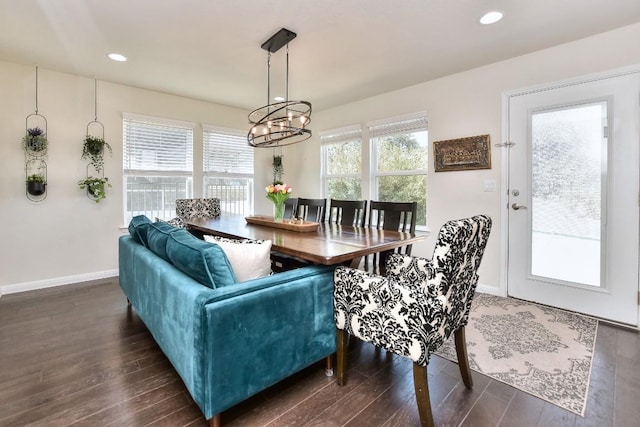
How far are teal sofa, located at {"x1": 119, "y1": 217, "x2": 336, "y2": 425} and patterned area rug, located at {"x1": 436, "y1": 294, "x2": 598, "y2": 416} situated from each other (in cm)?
111

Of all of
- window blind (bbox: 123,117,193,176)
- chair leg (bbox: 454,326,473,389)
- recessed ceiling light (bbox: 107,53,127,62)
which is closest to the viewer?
chair leg (bbox: 454,326,473,389)

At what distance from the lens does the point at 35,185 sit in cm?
334

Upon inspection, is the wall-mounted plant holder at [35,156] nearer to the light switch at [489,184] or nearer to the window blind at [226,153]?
the window blind at [226,153]

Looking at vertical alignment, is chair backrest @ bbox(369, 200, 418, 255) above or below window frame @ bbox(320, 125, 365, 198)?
below

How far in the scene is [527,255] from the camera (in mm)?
3068

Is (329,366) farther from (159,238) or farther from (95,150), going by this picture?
(95,150)

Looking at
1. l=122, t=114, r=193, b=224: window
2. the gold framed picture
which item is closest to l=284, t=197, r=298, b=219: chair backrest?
l=122, t=114, r=193, b=224: window

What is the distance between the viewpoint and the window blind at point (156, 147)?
4023 mm

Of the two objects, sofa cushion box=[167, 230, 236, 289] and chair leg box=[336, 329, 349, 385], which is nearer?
sofa cushion box=[167, 230, 236, 289]

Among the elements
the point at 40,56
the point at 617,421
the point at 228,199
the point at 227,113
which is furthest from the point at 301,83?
the point at 617,421

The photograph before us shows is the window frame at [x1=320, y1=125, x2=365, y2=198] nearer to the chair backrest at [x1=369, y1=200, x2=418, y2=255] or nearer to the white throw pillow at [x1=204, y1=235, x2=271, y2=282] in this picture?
the chair backrest at [x1=369, y1=200, x2=418, y2=255]

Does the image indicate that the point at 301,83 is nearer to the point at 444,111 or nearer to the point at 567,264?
the point at 444,111

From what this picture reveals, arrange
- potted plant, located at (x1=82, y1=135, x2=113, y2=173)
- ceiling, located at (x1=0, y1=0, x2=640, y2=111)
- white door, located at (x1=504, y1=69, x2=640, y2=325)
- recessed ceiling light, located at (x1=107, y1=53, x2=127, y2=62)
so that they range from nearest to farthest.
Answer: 1. ceiling, located at (x1=0, y1=0, x2=640, y2=111)
2. white door, located at (x1=504, y1=69, x2=640, y2=325)
3. recessed ceiling light, located at (x1=107, y1=53, x2=127, y2=62)
4. potted plant, located at (x1=82, y1=135, x2=113, y2=173)

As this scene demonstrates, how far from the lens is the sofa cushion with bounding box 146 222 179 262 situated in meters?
1.87
